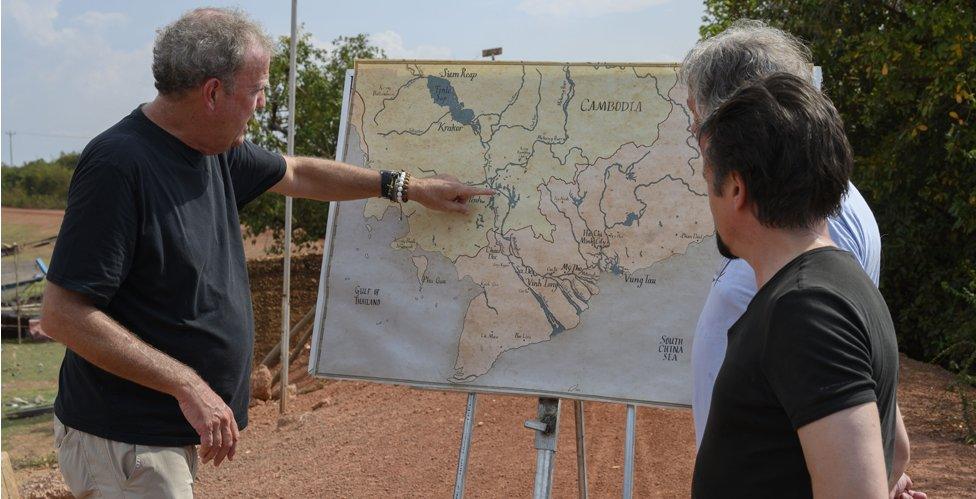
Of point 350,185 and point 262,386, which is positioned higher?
point 350,185

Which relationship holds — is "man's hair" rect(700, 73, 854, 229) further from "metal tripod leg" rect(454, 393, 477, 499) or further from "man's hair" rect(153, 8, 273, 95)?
"metal tripod leg" rect(454, 393, 477, 499)

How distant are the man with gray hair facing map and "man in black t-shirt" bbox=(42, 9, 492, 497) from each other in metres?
1.20

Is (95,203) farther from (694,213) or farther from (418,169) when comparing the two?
(694,213)

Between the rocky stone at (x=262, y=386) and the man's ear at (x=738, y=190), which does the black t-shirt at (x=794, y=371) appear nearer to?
the man's ear at (x=738, y=190)

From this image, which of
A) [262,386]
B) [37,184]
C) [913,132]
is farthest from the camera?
[37,184]

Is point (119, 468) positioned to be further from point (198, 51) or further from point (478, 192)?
point (478, 192)

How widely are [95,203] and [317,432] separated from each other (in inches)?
191

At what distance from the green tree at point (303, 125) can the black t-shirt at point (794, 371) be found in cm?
989

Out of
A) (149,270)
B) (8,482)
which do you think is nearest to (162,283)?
(149,270)

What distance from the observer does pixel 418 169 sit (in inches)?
130

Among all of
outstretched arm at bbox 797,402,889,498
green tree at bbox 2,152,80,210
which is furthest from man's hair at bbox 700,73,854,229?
green tree at bbox 2,152,80,210

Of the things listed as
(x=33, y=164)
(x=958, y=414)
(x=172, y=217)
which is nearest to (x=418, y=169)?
(x=172, y=217)

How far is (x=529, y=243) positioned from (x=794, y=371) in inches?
77.8

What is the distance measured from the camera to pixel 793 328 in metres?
1.28
